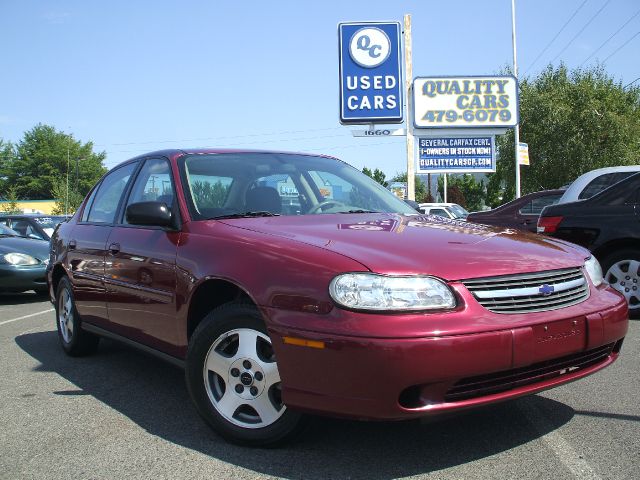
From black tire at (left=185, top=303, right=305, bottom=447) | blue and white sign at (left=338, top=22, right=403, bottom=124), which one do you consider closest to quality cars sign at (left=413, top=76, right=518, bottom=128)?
blue and white sign at (left=338, top=22, right=403, bottom=124)

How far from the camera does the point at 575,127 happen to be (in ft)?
94.9

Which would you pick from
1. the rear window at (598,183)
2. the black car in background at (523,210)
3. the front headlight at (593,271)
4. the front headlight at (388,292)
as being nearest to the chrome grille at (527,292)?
the front headlight at (388,292)

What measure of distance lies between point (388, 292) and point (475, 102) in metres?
20.6

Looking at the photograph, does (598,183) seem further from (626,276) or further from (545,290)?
(545,290)

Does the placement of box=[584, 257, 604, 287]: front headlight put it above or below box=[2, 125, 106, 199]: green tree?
below

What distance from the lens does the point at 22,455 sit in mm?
3090

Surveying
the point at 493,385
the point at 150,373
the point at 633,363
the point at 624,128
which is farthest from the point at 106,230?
the point at 624,128

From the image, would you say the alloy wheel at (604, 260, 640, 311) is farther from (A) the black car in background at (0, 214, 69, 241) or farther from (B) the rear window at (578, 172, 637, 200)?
(A) the black car in background at (0, 214, 69, 241)

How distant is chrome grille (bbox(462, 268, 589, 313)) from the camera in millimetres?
2699

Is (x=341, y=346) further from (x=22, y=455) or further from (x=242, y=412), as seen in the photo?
(x=22, y=455)

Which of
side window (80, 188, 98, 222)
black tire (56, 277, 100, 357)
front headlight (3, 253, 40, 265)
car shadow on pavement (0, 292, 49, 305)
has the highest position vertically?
side window (80, 188, 98, 222)

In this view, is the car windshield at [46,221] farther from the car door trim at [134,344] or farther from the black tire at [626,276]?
the black tire at [626,276]

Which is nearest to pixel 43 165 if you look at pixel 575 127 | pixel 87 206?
pixel 575 127

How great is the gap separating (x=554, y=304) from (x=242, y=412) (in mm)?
1580
